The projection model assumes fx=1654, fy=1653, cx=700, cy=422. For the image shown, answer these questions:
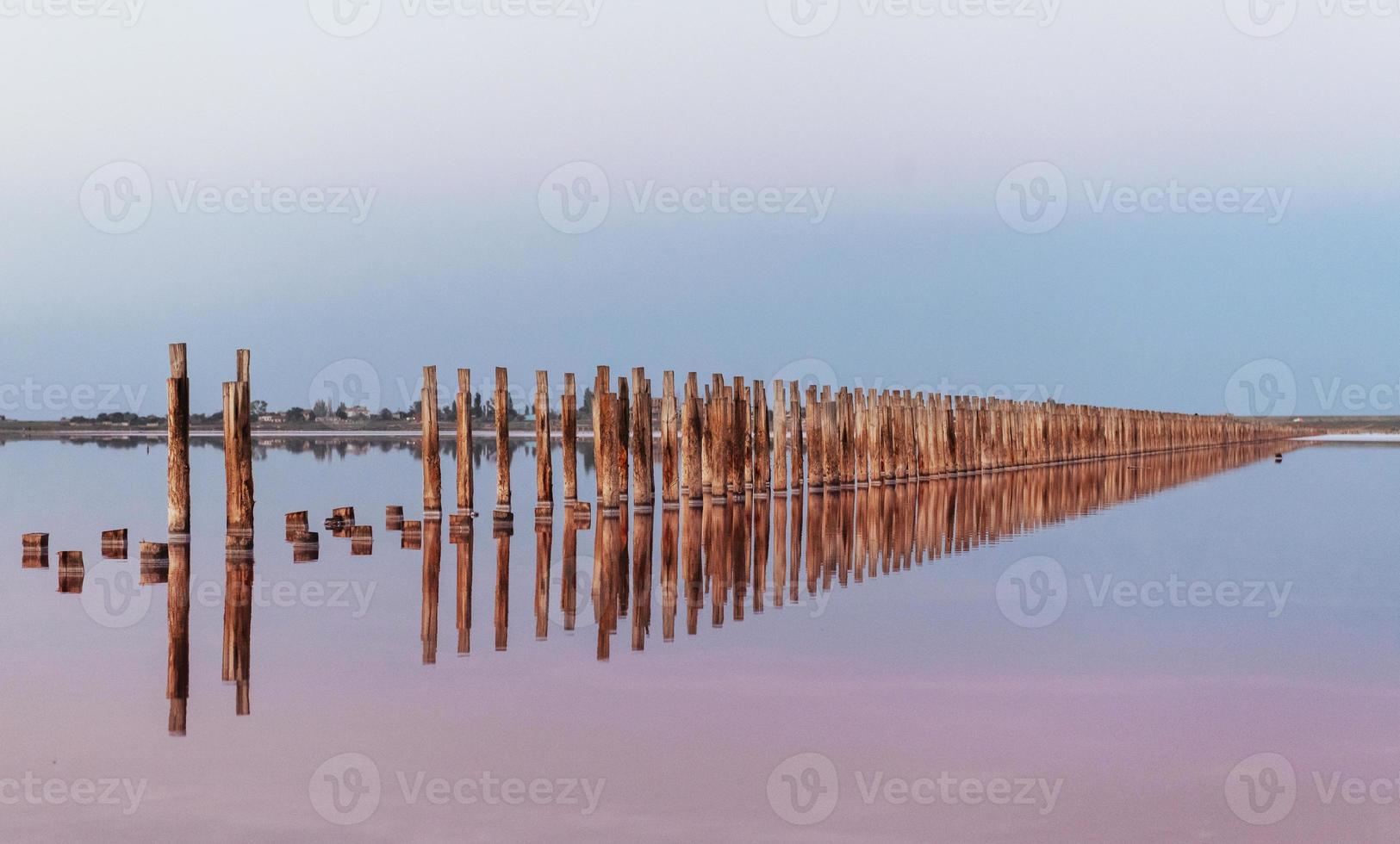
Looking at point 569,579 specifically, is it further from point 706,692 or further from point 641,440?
point 641,440

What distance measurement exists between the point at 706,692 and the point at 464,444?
10.7 m

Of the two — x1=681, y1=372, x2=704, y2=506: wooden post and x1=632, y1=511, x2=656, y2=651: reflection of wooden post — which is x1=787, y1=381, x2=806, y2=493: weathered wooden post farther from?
x1=632, y1=511, x2=656, y2=651: reflection of wooden post

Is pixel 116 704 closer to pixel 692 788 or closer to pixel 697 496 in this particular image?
pixel 692 788

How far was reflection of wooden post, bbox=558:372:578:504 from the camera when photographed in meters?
20.5

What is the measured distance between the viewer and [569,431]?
20.8m

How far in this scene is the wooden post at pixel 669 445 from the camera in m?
22.2

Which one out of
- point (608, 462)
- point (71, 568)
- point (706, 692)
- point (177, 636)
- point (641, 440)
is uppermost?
point (641, 440)

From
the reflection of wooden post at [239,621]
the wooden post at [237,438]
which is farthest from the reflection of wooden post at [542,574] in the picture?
the wooden post at [237,438]

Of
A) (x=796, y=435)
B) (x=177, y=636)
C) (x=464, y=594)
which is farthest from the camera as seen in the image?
(x=796, y=435)

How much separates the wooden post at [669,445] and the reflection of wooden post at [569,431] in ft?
4.28

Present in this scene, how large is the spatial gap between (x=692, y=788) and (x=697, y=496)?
15.0 meters

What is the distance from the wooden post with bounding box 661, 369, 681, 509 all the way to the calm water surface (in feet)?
9.25

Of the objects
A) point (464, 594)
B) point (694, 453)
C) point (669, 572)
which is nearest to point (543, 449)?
point (694, 453)

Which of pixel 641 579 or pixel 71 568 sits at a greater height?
pixel 71 568
